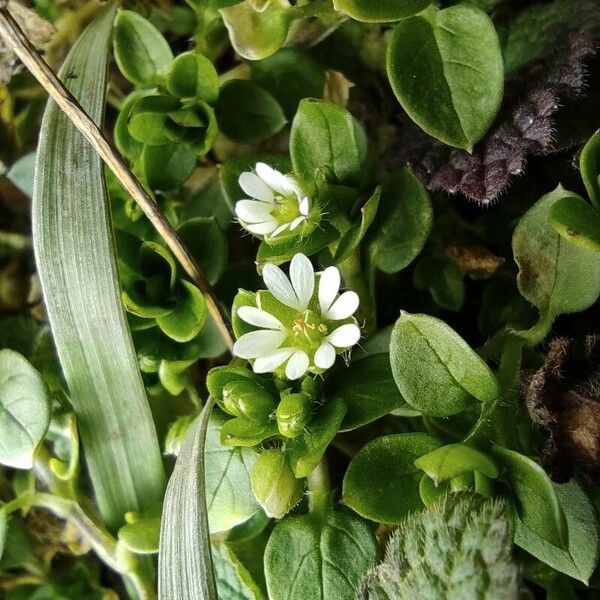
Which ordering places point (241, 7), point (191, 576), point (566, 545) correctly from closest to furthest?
1. point (566, 545)
2. point (191, 576)
3. point (241, 7)

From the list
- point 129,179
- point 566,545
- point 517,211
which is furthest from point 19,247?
point 566,545

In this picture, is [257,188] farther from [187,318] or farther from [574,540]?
[574,540]

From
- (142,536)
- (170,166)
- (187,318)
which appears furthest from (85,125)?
(142,536)

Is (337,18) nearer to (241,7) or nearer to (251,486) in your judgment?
(241,7)

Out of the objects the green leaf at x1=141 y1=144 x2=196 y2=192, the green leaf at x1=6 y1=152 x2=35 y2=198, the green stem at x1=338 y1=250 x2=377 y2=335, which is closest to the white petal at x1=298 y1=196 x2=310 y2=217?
the green stem at x1=338 y1=250 x2=377 y2=335

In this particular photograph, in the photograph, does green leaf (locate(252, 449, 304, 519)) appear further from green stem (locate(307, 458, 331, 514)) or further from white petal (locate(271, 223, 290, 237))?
white petal (locate(271, 223, 290, 237))

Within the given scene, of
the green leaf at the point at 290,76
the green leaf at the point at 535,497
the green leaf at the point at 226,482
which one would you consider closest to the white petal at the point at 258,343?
the green leaf at the point at 226,482

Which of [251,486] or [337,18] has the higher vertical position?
[337,18]
